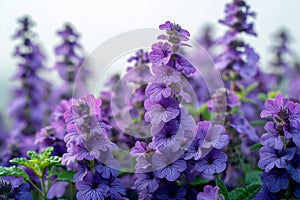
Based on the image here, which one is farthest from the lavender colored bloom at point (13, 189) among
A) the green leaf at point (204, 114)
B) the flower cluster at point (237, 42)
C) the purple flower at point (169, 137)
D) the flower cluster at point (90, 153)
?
the flower cluster at point (237, 42)

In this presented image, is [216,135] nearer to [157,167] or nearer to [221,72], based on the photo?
[157,167]

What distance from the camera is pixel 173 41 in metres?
1.60

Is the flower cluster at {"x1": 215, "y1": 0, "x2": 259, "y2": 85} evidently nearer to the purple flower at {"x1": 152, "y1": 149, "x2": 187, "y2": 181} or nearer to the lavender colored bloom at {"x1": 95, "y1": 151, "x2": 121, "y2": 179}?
the purple flower at {"x1": 152, "y1": 149, "x2": 187, "y2": 181}

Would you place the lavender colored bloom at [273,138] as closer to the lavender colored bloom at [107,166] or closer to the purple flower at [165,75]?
the purple flower at [165,75]

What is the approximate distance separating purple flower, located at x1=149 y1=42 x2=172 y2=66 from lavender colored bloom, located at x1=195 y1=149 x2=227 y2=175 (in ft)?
1.20

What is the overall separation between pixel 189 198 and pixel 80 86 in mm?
1335

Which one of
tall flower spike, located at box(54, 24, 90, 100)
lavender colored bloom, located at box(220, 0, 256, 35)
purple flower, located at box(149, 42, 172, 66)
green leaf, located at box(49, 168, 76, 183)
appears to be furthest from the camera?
tall flower spike, located at box(54, 24, 90, 100)

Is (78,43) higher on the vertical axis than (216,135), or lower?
higher

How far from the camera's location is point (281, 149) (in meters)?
1.58

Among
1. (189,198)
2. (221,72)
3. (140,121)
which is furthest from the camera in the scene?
(221,72)

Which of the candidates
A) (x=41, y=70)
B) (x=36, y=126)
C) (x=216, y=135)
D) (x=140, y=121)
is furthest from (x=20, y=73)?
(x=216, y=135)

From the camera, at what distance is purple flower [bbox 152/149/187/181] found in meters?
1.57

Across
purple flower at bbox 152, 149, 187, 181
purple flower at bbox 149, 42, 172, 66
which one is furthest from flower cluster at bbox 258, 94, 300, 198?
purple flower at bbox 149, 42, 172, 66

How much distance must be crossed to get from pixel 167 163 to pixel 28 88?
1493 mm
